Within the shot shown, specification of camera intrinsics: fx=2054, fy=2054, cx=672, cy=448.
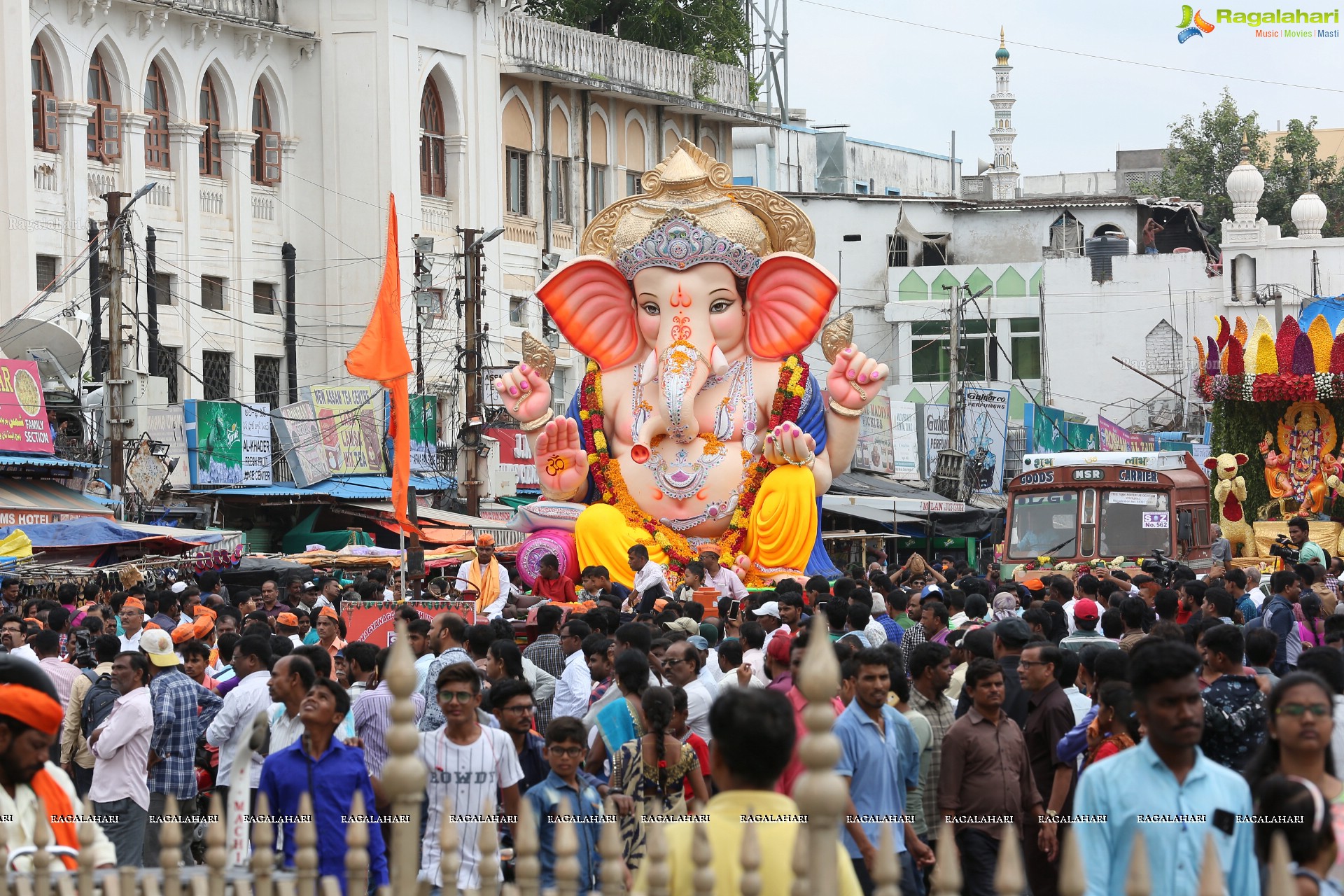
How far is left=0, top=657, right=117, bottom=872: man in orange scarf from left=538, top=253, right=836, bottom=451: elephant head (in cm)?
1336

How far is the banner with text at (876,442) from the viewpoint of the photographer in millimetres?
36469

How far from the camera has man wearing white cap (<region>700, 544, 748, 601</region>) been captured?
664 inches

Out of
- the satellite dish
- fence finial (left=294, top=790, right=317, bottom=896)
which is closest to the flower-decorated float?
the satellite dish

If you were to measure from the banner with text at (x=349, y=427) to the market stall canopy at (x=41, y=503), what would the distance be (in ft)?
18.3

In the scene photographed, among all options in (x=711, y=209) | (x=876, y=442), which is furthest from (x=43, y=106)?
(x=876, y=442)

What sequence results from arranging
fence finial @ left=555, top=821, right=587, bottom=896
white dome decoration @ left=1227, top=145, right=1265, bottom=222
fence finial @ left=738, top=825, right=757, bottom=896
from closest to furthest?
fence finial @ left=738, top=825, right=757, bottom=896 < fence finial @ left=555, top=821, right=587, bottom=896 < white dome decoration @ left=1227, top=145, right=1265, bottom=222

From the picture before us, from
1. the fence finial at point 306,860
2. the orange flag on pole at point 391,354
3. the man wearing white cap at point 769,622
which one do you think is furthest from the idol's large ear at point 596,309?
the fence finial at point 306,860

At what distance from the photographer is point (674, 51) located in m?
40.8

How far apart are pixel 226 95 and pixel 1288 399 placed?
1699cm

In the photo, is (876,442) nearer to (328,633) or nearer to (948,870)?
(328,633)

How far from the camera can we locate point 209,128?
32406mm

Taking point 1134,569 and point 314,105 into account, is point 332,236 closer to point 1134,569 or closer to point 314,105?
point 314,105

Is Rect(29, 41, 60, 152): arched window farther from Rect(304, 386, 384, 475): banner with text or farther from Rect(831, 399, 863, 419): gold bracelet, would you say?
Rect(831, 399, 863, 419): gold bracelet

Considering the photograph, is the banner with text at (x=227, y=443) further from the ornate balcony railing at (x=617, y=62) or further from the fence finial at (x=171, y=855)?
the fence finial at (x=171, y=855)
